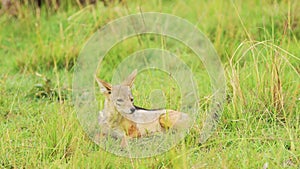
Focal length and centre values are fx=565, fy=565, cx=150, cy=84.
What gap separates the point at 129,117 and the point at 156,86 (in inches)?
30.7

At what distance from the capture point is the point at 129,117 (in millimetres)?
2709

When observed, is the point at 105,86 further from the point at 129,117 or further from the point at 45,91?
the point at 45,91

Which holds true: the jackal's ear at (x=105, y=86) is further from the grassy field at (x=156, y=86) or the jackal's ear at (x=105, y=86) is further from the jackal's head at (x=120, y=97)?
the grassy field at (x=156, y=86)

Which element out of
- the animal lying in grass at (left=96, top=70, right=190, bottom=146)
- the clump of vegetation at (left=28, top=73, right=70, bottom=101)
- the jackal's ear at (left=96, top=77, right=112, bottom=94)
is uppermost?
the jackal's ear at (left=96, top=77, right=112, bottom=94)

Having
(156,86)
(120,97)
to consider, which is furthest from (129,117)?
(156,86)

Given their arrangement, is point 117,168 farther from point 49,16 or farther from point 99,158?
point 49,16

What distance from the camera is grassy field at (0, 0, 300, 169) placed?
8.66 ft

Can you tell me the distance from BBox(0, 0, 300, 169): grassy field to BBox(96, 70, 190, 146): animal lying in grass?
112 millimetres

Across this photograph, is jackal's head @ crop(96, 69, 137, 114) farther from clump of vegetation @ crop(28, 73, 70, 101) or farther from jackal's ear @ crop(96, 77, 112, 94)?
clump of vegetation @ crop(28, 73, 70, 101)

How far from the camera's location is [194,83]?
11.3ft

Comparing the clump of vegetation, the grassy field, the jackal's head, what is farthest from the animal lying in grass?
the clump of vegetation

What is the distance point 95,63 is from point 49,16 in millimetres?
976

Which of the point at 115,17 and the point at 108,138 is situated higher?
the point at 115,17

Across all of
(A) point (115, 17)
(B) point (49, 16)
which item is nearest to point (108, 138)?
(A) point (115, 17)
